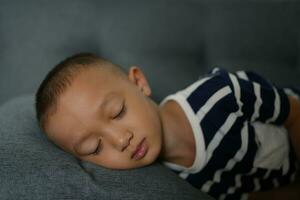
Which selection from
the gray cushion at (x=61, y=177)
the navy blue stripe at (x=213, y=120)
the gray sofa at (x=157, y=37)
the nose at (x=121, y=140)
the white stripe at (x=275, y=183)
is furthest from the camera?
the gray sofa at (x=157, y=37)

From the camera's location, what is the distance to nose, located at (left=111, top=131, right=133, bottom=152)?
0.76 metres

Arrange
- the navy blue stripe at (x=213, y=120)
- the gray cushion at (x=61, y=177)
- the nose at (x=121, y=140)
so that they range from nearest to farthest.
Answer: the gray cushion at (x=61, y=177) → the nose at (x=121, y=140) → the navy blue stripe at (x=213, y=120)

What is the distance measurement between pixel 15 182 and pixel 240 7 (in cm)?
76

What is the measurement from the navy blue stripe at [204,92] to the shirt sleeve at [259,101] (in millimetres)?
27

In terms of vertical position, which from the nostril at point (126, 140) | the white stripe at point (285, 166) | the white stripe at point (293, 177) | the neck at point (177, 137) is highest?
the nostril at point (126, 140)

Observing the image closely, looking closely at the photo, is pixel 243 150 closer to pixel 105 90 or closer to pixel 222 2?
pixel 105 90

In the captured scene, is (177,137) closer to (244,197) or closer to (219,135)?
(219,135)

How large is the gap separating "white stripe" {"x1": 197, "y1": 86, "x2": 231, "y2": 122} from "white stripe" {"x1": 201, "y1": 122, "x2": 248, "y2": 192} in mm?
88

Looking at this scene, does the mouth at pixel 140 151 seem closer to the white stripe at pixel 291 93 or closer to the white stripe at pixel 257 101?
the white stripe at pixel 257 101

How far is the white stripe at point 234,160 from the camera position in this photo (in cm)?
90

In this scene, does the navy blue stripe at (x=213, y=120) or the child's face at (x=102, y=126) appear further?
the navy blue stripe at (x=213, y=120)

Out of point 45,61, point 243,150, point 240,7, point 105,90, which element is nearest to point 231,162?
point 243,150

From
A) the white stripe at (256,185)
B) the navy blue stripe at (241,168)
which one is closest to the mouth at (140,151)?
the navy blue stripe at (241,168)

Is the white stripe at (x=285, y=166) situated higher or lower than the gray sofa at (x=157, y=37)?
lower
